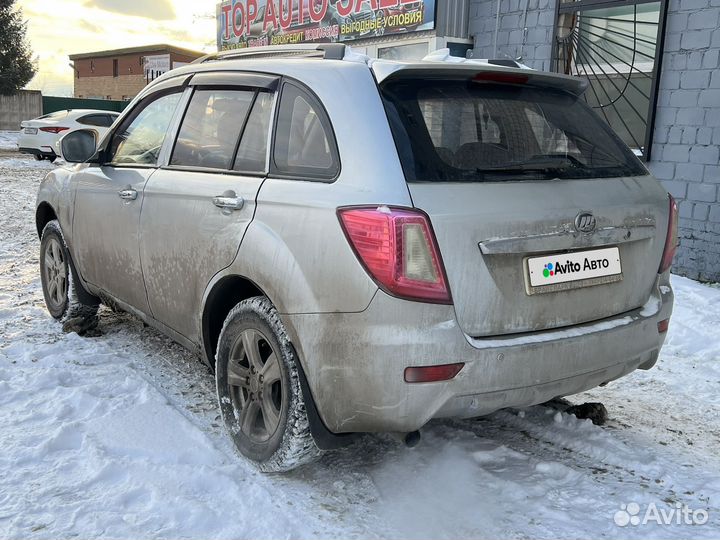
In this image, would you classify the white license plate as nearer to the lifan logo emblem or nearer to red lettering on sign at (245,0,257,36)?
the lifan logo emblem

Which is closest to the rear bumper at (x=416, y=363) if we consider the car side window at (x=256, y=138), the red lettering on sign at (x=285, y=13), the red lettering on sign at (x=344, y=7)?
the car side window at (x=256, y=138)

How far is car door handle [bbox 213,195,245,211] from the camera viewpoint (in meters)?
3.02

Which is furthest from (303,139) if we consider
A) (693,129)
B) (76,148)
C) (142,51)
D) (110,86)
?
(110,86)

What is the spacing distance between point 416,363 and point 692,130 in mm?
5802

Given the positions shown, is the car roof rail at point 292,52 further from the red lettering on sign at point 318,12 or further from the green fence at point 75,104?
the green fence at point 75,104

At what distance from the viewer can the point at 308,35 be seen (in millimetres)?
12602

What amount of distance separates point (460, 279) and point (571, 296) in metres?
0.53

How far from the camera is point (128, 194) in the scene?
12.7 ft

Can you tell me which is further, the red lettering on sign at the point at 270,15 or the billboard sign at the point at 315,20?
the red lettering on sign at the point at 270,15

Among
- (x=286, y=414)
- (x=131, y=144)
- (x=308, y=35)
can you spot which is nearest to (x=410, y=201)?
(x=286, y=414)

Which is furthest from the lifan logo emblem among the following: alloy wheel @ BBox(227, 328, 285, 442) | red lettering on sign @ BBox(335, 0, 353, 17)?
red lettering on sign @ BBox(335, 0, 353, 17)

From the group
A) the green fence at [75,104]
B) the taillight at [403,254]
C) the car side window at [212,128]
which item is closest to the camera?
the taillight at [403,254]

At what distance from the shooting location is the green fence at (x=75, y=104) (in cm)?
3662

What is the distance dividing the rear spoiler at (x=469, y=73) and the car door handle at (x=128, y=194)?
1.68 meters
